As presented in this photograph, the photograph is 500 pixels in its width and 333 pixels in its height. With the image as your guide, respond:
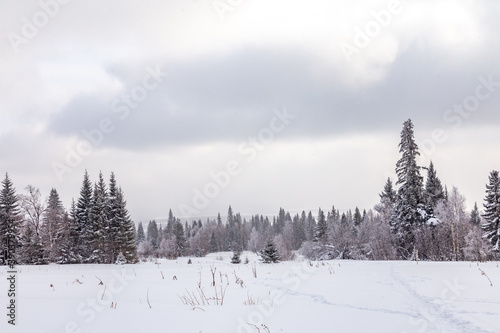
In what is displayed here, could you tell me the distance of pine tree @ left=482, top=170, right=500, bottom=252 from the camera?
3219cm

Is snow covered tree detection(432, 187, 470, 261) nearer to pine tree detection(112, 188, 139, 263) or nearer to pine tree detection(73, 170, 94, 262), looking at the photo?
pine tree detection(112, 188, 139, 263)

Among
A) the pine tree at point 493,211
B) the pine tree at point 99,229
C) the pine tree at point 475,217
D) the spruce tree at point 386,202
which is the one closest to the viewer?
the pine tree at point 493,211

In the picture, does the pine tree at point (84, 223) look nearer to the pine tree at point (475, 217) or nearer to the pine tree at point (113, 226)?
the pine tree at point (113, 226)

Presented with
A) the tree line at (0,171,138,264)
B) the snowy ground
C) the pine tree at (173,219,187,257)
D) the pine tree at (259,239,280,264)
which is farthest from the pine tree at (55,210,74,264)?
the pine tree at (173,219,187,257)

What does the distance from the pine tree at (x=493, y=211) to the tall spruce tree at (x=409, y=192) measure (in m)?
8.72

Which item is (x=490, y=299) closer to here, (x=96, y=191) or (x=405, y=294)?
(x=405, y=294)

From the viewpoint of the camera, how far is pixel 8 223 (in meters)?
33.5

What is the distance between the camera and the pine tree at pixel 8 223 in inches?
1309

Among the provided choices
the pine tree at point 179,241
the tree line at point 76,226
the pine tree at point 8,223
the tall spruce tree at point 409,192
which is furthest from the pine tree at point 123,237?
the pine tree at point 179,241

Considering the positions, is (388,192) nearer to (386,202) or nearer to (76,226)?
(386,202)

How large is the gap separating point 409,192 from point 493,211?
1174 centimetres

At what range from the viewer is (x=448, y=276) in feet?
26.8

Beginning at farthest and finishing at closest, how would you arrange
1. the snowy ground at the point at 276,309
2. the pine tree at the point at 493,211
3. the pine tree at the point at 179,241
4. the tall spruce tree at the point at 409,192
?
the pine tree at the point at 179,241
the pine tree at the point at 493,211
the tall spruce tree at the point at 409,192
the snowy ground at the point at 276,309

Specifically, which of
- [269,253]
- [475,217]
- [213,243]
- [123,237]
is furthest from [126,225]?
[213,243]
